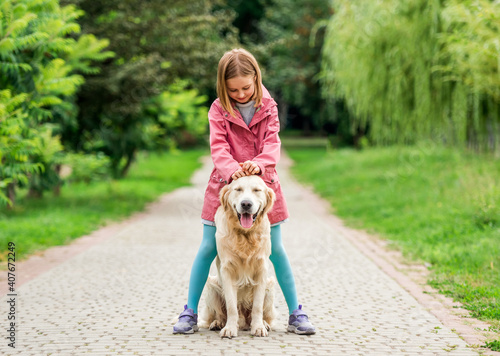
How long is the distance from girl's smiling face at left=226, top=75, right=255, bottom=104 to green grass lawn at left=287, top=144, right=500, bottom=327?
2863mm

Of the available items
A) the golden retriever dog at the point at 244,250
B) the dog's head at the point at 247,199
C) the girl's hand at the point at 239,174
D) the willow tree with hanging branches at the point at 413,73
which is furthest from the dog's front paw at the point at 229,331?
the willow tree with hanging branches at the point at 413,73

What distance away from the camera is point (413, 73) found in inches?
618

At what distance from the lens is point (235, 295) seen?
4.74 meters

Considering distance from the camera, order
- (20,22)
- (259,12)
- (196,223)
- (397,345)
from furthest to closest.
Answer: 1. (259,12)
2. (196,223)
3. (20,22)
4. (397,345)

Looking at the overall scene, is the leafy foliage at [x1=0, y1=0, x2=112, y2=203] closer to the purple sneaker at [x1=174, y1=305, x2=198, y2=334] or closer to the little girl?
the little girl

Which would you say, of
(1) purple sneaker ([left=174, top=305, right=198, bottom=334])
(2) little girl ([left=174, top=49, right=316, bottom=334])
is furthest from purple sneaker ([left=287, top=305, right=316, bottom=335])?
(1) purple sneaker ([left=174, top=305, right=198, bottom=334])

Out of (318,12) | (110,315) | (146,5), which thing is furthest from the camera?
(318,12)

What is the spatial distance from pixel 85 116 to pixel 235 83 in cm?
1106

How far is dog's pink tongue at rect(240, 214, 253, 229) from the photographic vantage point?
445 centimetres

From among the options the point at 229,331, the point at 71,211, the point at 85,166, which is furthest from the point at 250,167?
the point at 85,166

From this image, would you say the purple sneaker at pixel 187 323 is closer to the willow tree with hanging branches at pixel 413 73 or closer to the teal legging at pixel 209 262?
the teal legging at pixel 209 262

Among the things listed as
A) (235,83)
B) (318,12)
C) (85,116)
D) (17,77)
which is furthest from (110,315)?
(318,12)

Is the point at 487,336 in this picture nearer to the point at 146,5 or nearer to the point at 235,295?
the point at 235,295

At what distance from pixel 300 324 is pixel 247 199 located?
1.21 metres
